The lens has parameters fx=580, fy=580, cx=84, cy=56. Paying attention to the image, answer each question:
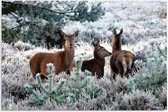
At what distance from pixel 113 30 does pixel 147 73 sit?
18.0 inches

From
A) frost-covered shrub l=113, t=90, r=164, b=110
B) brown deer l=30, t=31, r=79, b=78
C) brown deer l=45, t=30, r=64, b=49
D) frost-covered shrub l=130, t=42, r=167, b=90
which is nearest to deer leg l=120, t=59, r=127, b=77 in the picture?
frost-covered shrub l=130, t=42, r=167, b=90

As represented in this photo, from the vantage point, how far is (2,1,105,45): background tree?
4.92 metres

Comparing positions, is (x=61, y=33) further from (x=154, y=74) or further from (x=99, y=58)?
(x=154, y=74)

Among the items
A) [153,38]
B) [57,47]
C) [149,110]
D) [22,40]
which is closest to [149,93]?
[149,110]

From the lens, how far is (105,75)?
192 inches

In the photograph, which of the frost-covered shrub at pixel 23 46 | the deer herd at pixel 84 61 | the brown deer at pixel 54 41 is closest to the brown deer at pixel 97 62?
the deer herd at pixel 84 61

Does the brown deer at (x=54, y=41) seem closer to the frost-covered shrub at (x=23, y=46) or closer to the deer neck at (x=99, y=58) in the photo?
the frost-covered shrub at (x=23, y=46)

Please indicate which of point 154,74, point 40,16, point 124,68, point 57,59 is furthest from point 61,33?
point 154,74

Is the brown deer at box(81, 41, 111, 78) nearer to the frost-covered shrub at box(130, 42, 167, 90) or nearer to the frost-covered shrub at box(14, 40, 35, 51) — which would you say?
the frost-covered shrub at box(130, 42, 167, 90)

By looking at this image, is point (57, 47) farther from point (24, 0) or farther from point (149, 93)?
point (149, 93)

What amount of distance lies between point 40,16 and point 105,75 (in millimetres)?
785

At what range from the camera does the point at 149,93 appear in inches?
184

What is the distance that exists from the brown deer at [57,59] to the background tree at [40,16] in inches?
6.6

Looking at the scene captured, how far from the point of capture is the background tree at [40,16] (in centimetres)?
492
